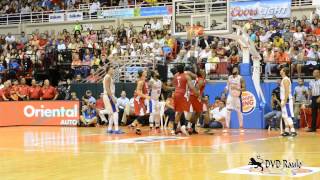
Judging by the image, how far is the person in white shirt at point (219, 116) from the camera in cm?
2178

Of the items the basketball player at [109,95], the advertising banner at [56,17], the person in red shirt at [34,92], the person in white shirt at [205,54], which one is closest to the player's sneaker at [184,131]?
the basketball player at [109,95]

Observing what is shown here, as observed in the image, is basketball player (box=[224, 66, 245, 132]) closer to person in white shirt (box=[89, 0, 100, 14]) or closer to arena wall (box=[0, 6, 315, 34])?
arena wall (box=[0, 6, 315, 34])

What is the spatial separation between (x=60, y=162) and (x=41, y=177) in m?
1.98

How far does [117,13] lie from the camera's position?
34688 millimetres

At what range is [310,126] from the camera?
2070cm

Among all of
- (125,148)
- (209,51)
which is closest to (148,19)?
(209,51)

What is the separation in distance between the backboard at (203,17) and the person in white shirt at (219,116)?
279 centimetres

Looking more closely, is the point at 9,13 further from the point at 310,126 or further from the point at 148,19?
Result: the point at 310,126

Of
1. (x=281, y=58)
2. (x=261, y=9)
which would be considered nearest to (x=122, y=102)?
(x=281, y=58)

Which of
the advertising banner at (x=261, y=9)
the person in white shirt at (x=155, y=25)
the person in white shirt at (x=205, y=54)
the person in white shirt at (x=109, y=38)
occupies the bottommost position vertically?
the person in white shirt at (x=205, y=54)

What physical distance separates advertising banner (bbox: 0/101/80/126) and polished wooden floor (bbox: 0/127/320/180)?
612 centimetres

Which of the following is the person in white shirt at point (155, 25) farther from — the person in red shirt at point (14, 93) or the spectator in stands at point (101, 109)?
the person in red shirt at point (14, 93)
